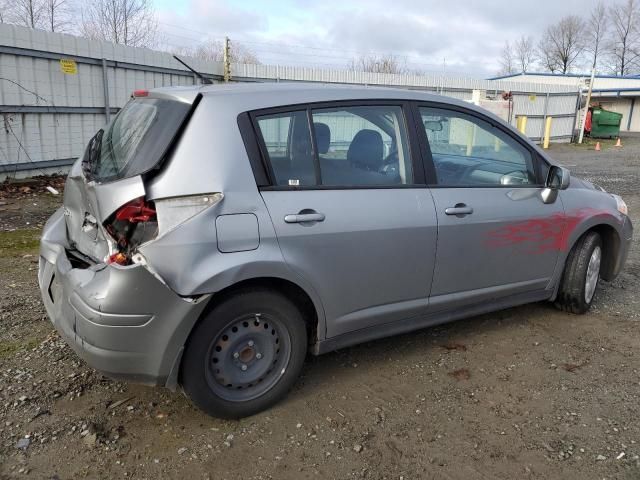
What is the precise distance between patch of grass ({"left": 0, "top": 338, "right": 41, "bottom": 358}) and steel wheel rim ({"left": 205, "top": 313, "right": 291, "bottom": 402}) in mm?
1616

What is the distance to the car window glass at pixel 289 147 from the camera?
113 inches

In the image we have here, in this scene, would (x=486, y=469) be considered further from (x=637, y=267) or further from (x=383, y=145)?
(x=637, y=267)

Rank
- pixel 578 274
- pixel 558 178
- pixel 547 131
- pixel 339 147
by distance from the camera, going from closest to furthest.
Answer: pixel 339 147 → pixel 558 178 → pixel 578 274 → pixel 547 131

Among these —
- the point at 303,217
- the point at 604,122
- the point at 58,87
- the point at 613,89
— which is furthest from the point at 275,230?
the point at 613,89

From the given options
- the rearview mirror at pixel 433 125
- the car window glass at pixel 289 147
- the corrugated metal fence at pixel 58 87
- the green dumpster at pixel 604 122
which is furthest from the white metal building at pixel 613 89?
the car window glass at pixel 289 147

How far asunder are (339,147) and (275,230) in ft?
2.40

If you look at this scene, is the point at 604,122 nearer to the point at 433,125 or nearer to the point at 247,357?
the point at 433,125

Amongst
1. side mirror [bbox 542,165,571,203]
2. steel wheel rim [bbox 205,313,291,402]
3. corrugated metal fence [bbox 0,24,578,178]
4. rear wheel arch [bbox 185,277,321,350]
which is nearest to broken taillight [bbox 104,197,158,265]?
rear wheel arch [bbox 185,277,321,350]

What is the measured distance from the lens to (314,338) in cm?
312

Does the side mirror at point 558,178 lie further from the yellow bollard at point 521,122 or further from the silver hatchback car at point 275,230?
the yellow bollard at point 521,122

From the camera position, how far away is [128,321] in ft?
8.14

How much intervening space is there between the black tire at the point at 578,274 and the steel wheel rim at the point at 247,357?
2.54 metres

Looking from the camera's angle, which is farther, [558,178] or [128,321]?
[558,178]

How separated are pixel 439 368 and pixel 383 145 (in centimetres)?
151
